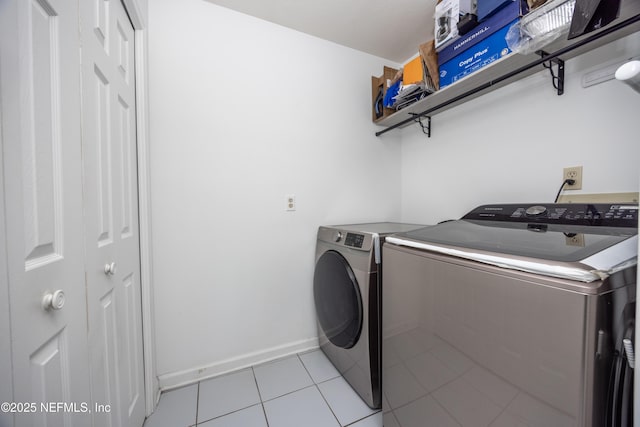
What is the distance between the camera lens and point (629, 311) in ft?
1.80

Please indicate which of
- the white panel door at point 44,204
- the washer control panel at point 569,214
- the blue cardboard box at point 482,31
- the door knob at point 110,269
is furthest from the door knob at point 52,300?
the blue cardboard box at point 482,31

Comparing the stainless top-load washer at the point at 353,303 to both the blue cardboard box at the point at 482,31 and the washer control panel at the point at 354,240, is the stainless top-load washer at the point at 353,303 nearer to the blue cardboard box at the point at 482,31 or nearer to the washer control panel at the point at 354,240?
the washer control panel at the point at 354,240

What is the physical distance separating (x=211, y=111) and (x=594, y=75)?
1.99m

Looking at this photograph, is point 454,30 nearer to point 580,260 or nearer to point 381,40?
point 381,40

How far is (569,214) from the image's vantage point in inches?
35.7

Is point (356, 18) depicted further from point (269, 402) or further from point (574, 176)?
point (269, 402)

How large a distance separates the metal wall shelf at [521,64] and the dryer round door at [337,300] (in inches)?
47.0

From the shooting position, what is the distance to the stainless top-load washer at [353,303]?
1.21 m

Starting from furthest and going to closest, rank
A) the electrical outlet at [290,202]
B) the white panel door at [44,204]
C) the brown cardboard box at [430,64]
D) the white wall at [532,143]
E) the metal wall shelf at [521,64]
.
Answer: the electrical outlet at [290,202] → the brown cardboard box at [430,64] → the white wall at [532,143] → the metal wall shelf at [521,64] → the white panel door at [44,204]

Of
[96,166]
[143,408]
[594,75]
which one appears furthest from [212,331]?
[594,75]

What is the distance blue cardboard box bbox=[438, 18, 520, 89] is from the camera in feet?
3.70

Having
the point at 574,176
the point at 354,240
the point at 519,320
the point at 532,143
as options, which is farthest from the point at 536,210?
the point at 354,240

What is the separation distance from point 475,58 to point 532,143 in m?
0.56

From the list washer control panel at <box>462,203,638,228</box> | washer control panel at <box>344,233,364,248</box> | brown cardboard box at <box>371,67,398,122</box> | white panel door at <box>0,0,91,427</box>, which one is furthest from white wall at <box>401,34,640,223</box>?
white panel door at <box>0,0,91,427</box>
